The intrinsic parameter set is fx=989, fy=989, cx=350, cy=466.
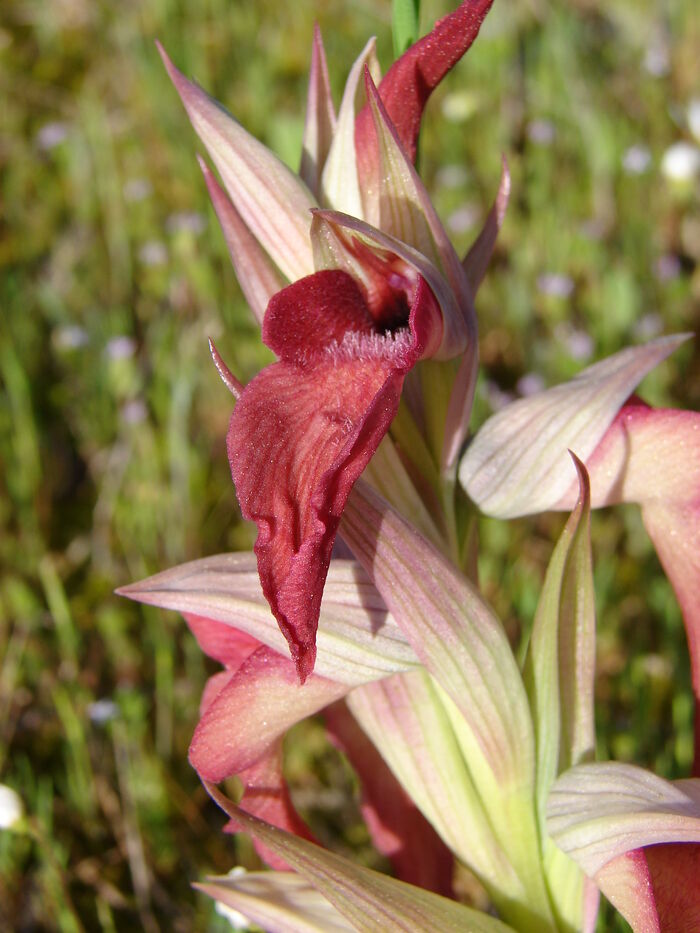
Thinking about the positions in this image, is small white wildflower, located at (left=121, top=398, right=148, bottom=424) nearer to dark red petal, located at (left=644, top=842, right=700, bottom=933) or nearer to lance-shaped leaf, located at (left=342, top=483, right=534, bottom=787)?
lance-shaped leaf, located at (left=342, top=483, right=534, bottom=787)

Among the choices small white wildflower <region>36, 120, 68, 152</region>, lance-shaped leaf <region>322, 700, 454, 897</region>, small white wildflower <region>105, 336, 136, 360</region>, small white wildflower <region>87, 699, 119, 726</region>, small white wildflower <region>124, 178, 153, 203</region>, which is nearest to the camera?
lance-shaped leaf <region>322, 700, 454, 897</region>

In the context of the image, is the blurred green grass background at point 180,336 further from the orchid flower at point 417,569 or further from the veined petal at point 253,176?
the veined petal at point 253,176

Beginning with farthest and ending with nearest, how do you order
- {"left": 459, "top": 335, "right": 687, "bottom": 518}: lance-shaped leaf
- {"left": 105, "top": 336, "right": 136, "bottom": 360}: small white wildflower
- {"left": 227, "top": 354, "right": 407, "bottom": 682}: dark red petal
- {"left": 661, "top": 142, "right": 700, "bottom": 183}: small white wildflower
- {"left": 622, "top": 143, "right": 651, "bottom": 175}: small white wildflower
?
{"left": 622, "top": 143, "right": 651, "bottom": 175}: small white wildflower, {"left": 661, "top": 142, "right": 700, "bottom": 183}: small white wildflower, {"left": 105, "top": 336, "right": 136, "bottom": 360}: small white wildflower, {"left": 459, "top": 335, "right": 687, "bottom": 518}: lance-shaped leaf, {"left": 227, "top": 354, "right": 407, "bottom": 682}: dark red petal

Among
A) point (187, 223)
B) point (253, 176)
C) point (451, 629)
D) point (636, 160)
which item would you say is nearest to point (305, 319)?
point (253, 176)

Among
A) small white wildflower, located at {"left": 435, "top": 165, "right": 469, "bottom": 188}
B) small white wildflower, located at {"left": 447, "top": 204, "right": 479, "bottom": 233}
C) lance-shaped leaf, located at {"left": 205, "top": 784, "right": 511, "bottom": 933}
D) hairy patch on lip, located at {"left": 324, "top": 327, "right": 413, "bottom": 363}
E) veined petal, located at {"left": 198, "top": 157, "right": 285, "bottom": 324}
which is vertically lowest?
lance-shaped leaf, located at {"left": 205, "top": 784, "right": 511, "bottom": 933}

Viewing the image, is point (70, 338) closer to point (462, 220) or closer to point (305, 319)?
point (462, 220)

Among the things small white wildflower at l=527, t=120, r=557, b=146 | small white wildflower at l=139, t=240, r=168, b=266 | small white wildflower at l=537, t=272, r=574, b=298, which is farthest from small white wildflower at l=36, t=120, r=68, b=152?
small white wildflower at l=537, t=272, r=574, b=298

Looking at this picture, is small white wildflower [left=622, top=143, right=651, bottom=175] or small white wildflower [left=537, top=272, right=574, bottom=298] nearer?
small white wildflower [left=537, top=272, right=574, bottom=298]
